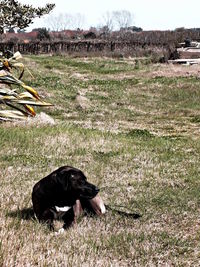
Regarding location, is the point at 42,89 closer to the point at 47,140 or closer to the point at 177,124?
the point at 177,124

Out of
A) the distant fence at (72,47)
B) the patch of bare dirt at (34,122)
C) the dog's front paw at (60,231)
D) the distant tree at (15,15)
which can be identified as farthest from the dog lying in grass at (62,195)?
the distant fence at (72,47)

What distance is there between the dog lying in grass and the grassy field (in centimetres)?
19

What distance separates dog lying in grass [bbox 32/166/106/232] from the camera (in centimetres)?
491

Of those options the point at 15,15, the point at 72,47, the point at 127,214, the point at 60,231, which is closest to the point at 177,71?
the point at 15,15

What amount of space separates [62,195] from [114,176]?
100 inches

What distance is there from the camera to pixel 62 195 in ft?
16.5

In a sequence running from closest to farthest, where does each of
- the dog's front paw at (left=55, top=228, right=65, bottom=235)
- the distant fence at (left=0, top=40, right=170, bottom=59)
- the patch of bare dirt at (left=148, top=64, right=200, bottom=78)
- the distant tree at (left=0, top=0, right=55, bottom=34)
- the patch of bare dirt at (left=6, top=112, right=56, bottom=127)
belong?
the dog's front paw at (left=55, top=228, right=65, bottom=235)
the distant tree at (left=0, top=0, right=55, bottom=34)
the patch of bare dirt at (left=6, top=112, right=56, bottom=127)
the patch of bare dirt at (left=148, top=64, right=200, bottom=78)
the distant fence at (left=0, top=40, right=170, bottom=59)

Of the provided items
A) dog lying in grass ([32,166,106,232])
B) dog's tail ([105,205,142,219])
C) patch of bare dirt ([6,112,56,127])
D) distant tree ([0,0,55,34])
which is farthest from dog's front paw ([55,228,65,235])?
patch of bare dirt ([6,112,56,127])

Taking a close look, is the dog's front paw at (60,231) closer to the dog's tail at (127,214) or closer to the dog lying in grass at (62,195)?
the dog lying in grass at (62,195)

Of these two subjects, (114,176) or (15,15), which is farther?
(15,15)

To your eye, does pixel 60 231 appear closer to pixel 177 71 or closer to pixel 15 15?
pixel 15 15

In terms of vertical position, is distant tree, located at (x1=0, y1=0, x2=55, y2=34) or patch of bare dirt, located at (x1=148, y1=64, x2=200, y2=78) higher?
distant tree, located at (x1=0, y1=0, x2=55, y2=34)

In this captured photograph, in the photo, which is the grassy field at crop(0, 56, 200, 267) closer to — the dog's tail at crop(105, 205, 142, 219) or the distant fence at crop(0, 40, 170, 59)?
the dog's tail at crop(105, 205, 142, 219)

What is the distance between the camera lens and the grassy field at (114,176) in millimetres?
3953
